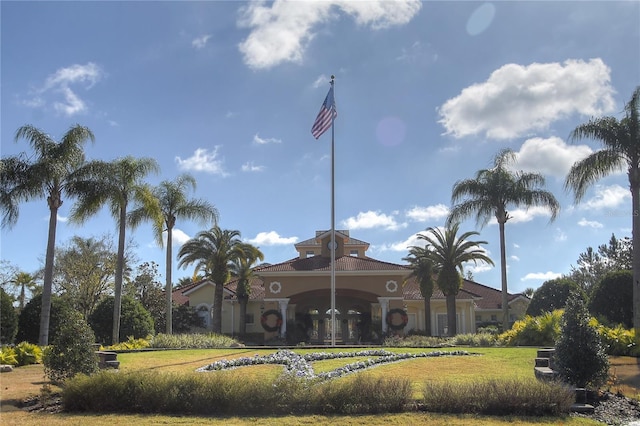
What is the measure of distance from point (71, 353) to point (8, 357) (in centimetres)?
662

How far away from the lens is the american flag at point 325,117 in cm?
2805

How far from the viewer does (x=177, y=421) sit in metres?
9.87

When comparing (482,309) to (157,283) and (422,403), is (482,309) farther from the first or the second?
(422,403)

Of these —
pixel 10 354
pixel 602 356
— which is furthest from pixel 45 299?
pixel 602 356

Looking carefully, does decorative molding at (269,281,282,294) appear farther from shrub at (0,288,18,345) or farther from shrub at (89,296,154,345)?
shrub at (0,288,18,345)

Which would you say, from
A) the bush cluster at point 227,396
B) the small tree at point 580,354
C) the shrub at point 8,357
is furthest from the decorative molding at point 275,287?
the bush cluster at point 227,396

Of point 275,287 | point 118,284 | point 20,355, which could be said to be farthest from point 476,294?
point 20,355

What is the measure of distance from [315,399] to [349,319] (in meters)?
32.8

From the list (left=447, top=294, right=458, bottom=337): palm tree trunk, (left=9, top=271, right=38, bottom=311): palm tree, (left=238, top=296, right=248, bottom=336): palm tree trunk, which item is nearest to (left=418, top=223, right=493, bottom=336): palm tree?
(left=447, top=294, right=458, bottom=337): palm tree trunk

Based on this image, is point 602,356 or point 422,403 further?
point 602,356

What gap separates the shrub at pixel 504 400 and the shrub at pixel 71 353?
739 centimetres

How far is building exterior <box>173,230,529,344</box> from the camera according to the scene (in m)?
39.9

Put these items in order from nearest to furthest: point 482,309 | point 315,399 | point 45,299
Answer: point 315,399, point 45,299, point 482,309

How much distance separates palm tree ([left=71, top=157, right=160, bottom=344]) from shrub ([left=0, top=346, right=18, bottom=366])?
7.17 meters
